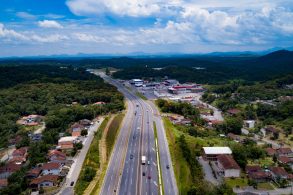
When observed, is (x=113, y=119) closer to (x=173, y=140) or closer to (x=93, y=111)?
(x=93, y=111)

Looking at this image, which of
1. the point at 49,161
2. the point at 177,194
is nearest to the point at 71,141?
the point at 49,161

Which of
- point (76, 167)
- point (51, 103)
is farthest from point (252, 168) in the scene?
point (51, 103)

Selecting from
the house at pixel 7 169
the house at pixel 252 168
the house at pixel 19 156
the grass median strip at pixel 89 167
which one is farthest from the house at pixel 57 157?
the house at pixel 252 168

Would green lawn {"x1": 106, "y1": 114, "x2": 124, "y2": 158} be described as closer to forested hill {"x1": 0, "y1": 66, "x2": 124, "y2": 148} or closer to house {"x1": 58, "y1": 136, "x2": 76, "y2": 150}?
house {"x1": 58, "y1": 136, "x2": 76, "y2": 150}

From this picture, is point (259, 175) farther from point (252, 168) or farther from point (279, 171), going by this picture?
point (279, 171)

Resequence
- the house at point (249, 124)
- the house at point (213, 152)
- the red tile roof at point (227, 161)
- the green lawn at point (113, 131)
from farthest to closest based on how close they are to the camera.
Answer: the house at point (249, 124) → the green lawn at point (113, 131) → the house at point (213, 152) → the red tile roof at point (227, 161)

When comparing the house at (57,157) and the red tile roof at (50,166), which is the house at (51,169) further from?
the house at (57,157)
